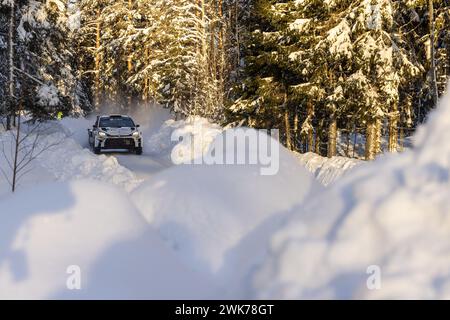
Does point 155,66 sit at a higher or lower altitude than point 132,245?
higher

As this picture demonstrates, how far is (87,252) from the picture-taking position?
3062 millimetres

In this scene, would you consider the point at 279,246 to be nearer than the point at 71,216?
Yes

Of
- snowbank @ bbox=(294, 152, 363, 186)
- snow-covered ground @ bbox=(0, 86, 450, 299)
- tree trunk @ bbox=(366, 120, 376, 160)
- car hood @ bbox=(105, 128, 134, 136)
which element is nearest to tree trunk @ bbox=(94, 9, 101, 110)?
car hood @ bbox=(105, 128, 134, 136)

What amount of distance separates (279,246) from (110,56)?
47.7 meters

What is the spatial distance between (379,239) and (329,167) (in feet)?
41.8

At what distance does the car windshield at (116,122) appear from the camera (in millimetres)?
21859

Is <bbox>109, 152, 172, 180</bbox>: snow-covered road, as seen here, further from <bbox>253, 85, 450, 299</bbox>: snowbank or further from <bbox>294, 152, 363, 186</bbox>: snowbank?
<bbox>253, 85, 450, 299</bbox>: snowbank

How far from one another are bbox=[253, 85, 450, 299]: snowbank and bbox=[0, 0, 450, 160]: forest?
10098mm

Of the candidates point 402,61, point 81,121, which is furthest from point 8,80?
Answer: point 402,61

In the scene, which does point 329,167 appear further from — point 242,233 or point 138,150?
point 242,233

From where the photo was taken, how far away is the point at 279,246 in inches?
102

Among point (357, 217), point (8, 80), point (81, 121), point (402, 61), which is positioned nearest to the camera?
point (357, 217)
